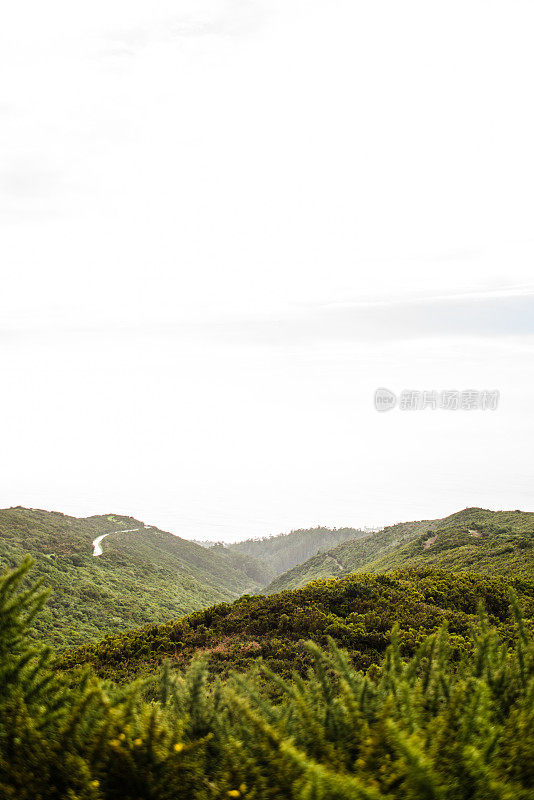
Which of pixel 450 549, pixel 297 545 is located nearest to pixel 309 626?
pixel 450 549

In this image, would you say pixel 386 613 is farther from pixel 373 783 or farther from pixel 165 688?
pixel 373 783

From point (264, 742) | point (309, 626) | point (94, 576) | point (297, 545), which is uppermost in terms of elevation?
point (264, 742)

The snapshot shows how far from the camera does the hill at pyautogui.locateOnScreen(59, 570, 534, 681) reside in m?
10.8

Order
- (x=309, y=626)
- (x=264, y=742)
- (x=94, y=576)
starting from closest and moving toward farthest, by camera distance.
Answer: (x=264, y=742) < (x=309, y=626) < (x=94, y=576)

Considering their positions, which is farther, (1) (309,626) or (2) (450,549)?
(2) (450,549)

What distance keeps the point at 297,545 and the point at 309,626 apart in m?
132

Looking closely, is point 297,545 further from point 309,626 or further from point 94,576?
point 309,626

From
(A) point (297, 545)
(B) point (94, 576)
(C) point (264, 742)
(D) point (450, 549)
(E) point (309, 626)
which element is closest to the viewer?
(C) point (264, 742)

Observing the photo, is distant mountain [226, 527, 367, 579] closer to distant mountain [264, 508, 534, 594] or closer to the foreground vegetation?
distant mountain [264, 508, 534, 594]

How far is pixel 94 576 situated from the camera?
138 ft

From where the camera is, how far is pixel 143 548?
2751 inches

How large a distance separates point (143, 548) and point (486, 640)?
72.6m

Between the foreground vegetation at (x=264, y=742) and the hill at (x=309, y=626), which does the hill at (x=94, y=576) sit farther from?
the foreground vegetation at (x=264, y=742)

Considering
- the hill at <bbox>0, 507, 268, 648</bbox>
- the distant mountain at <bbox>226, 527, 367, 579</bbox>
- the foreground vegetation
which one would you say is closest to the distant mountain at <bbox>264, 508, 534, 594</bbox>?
the hill at <bbox>0, 507, 268, 648</bbox>
